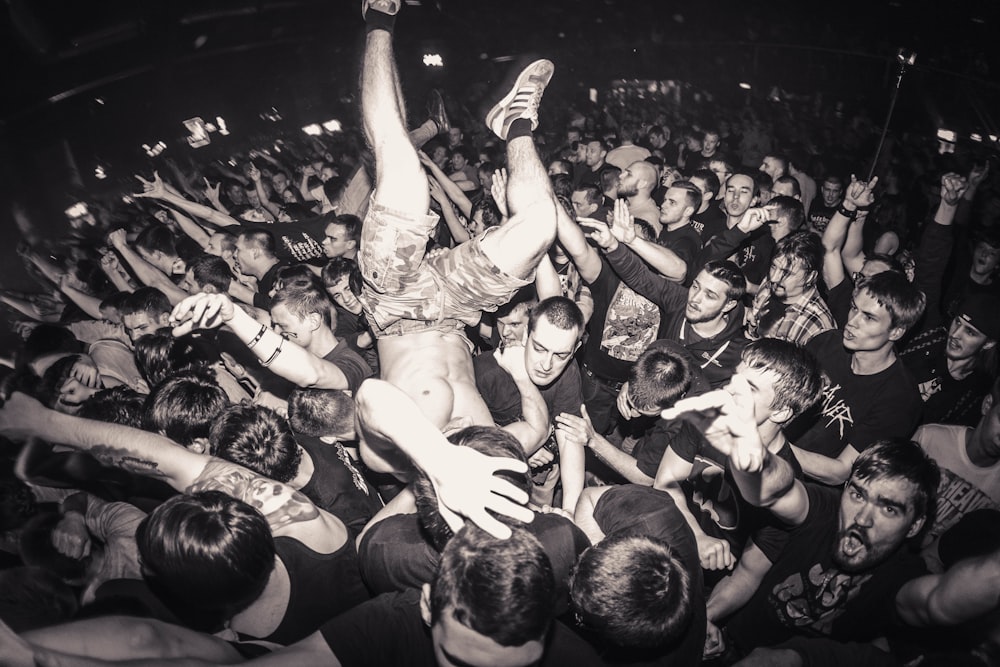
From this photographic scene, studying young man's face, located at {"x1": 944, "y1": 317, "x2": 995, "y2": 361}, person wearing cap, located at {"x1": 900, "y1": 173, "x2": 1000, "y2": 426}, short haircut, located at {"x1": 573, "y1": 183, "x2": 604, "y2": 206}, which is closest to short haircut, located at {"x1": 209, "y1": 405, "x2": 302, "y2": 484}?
person wearing cap, located at {"x1": 900, "y1": 173, "x2": 1000, "y2": 426}

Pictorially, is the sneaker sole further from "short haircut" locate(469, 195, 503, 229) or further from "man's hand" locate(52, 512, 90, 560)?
"man's hand" locate(52, 512, 90, 560)

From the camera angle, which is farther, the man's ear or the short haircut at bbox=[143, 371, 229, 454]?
the short haircut at bbox=[143, 371, 229, 454]

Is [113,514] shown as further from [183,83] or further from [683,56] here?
[683,56]

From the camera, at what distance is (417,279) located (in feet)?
7.34

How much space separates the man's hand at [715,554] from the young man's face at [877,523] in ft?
1.24

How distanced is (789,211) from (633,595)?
3543 mm

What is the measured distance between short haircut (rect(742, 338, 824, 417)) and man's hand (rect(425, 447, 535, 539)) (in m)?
1.22

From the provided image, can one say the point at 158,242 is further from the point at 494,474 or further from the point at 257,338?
the point at 494,474

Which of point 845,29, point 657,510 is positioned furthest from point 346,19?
point 657,510

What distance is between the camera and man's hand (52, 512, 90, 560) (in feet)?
6.43

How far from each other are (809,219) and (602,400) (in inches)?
143

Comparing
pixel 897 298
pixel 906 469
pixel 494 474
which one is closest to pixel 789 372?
pixel 906 469

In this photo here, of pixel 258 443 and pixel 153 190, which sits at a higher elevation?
pixel 153 190

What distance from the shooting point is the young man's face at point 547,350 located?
2.26 meters
